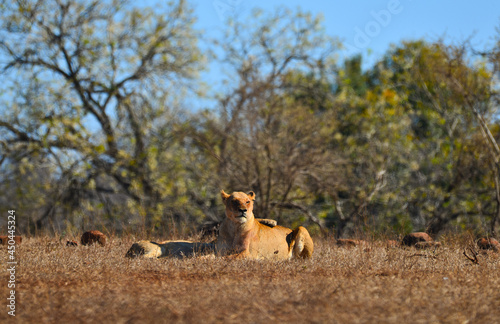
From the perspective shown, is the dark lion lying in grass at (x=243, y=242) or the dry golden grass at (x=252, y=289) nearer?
the dry golden grass at (x=252, y=289)

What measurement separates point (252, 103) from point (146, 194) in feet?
18.5

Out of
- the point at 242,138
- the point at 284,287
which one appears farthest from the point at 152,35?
the point at 284,287

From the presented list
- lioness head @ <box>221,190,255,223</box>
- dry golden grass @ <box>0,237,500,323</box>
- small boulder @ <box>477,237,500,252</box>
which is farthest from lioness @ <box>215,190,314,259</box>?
small boulder @ <box>477,237,500,252</box>

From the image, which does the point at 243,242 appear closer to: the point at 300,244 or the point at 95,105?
the point at 300,244

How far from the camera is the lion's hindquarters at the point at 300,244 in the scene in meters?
8.00

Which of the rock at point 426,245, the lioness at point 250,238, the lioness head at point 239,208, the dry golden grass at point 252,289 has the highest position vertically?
the lioness head at point 239,208

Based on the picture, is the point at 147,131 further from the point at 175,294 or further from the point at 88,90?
the point at 175,294

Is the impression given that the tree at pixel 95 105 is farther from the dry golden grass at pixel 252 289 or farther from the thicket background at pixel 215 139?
the dry golden grass at pixel 252 289

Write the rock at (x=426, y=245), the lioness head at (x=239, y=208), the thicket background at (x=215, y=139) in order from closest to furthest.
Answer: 1. the lioness head at (x=239, y=208)
2. the rock at (x=426, y=245)
3. the thicket background at (x=215, y=139)

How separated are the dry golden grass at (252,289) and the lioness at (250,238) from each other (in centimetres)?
35

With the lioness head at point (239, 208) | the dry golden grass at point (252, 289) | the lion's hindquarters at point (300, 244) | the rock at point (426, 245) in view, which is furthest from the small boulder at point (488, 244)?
the lioness head at point (239, 208)

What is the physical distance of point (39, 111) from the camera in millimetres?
17922

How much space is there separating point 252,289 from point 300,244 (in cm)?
257

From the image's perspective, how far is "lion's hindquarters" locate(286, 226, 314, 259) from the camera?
26.2 feet
